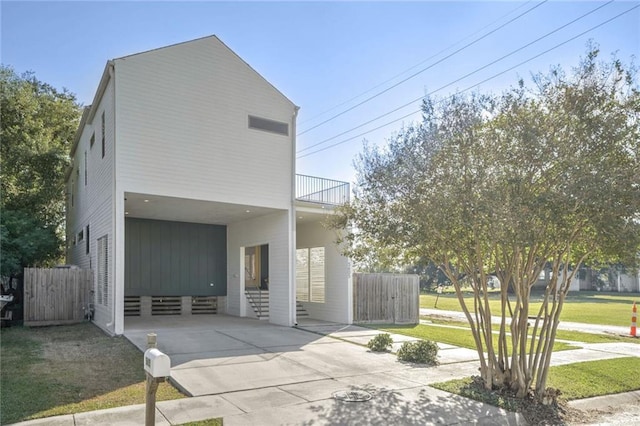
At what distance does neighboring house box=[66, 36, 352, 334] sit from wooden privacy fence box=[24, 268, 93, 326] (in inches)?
19.3

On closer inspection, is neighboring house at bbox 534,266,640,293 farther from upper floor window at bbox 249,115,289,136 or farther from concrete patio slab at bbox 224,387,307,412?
concrete patio slab at bbox 224,387,307,412

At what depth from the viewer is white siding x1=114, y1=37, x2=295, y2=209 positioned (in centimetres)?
1153

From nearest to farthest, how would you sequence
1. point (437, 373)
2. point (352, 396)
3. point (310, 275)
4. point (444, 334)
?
point (352, 396) < point (437, 373) < point (444, 334) < point (310, 275)

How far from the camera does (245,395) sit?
6.40m

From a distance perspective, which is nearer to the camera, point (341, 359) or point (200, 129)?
point (341, 359)

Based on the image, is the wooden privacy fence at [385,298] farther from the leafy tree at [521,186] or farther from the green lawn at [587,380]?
the leafy tree at [521,186]

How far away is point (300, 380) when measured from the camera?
730 centimetres

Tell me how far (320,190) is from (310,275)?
3482mm

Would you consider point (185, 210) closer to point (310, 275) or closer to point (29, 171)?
point (310, 275)

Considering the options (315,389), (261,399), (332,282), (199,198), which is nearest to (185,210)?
(199,198)

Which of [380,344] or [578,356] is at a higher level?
[380,344]

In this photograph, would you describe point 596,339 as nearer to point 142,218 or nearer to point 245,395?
point 245,395

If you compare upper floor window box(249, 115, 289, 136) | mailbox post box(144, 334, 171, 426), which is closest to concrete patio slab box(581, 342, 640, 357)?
upper floor window box(249, 115, 289, 136)

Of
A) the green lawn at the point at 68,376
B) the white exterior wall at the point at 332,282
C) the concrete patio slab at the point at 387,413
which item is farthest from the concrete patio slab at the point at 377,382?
the white exterior wall at the point at 332,282
